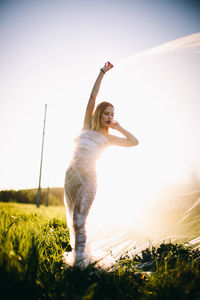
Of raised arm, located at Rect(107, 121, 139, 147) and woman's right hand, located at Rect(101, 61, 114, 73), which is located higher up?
woman's right hand, located at Rect(101, 61, 114, 73)

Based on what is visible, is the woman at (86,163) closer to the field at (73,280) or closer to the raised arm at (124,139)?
the raised arm at (124,139)

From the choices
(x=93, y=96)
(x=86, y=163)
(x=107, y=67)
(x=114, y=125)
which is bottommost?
(x=86, y=163)

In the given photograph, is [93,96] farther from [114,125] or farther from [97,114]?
[114,125]

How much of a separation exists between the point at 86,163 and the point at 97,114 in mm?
892

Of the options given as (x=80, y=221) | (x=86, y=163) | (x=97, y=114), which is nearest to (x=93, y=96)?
(x=97, y=114)

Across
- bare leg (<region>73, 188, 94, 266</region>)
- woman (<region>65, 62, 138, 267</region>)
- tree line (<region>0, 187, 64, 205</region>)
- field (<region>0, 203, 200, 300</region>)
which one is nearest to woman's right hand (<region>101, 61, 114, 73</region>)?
woman (<region>65, 62, 138, 267</region>)

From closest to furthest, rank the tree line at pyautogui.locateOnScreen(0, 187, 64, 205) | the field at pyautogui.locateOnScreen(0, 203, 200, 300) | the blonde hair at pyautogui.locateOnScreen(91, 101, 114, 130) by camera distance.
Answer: the field at pyautogui.locateOnScreen(0, 203, 200, 300)
the blonde hair at pyautogui.locateOnScreen(91, 101, 114, 130)
the tree line at pyautogui.locateOnScreen(0, 187, 64, 205)

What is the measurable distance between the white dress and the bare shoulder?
17 cm

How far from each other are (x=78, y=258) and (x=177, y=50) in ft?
22.4

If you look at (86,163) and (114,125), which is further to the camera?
(114,125)

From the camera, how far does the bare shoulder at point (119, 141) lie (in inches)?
105

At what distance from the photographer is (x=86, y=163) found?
2344 millimetres

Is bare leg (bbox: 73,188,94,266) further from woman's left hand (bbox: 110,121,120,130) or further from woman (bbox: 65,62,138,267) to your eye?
woman's left hand (bbox: 110,121,120,130)

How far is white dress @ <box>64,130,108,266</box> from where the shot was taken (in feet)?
7.03
